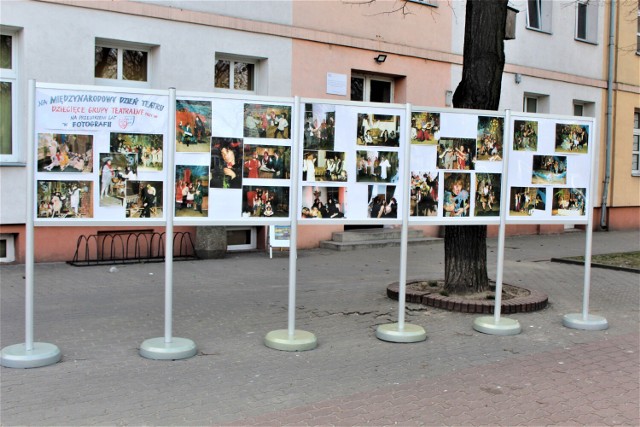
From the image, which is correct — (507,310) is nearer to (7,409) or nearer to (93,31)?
(7,409)

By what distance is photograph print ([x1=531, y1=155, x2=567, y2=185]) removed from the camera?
6691 mm

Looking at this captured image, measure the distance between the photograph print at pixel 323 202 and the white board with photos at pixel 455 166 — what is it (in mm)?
713

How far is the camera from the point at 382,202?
6.04 m

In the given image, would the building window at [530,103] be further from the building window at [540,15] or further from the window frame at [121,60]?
the window frame at [121,60]

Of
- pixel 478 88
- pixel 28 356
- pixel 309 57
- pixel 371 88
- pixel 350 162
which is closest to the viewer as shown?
pixel 28 356

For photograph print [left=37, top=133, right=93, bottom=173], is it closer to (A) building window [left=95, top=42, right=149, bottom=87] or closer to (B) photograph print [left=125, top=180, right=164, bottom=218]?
(B) photograph print [left=125, top=180, right=164, bottom=218]

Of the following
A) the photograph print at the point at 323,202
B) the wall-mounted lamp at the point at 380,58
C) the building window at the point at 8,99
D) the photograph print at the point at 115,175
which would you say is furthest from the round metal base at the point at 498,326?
the wall-mounted lamp at the point at 380,58

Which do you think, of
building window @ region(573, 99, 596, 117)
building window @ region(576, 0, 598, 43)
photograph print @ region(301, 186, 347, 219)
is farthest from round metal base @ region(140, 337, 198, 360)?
building window @ region(576, 0, 598, 43)

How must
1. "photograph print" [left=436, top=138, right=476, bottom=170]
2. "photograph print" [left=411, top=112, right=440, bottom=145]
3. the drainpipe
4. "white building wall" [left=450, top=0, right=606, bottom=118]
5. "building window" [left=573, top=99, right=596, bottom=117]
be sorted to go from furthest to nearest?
"building window" [left=573, top=99, right=596, bottom=117]
the drainpipe
"white building wall" [left=450, top=0, right=606, bottom=118]
"photograph print" [left=436, top=138, right=476, bottom=170]
"photograph print" [left=411, top=112, right=440, bottom=145]

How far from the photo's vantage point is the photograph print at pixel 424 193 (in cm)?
623

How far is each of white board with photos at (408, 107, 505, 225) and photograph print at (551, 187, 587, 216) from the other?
73 centimetres

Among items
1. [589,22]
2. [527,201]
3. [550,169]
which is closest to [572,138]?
[550,169]

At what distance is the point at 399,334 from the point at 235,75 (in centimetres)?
787

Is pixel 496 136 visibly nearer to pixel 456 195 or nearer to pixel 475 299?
pixel 456 195
